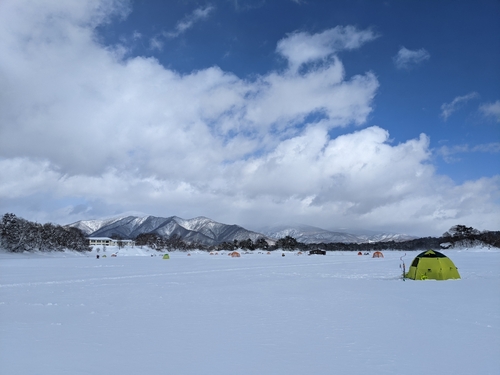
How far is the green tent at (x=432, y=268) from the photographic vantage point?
20359mm

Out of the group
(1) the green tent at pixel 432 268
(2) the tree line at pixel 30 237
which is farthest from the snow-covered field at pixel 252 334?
(2) the tree line at pixel 30 237

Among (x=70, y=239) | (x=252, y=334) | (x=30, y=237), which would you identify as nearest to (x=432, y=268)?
(x=252, y=334)

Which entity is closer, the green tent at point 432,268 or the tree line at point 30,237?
the green tent at point 432,268

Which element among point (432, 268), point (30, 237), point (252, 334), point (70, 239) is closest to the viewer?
point (252, 334)

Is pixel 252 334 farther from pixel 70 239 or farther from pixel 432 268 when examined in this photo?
pixel 70 239

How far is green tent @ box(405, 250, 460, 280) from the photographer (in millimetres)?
20359

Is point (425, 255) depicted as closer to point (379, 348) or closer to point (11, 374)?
point (379, 348)

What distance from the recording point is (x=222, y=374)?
19.4ft

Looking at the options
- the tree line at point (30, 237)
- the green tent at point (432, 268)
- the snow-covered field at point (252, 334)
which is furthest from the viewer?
the tree line at point (30, 237)

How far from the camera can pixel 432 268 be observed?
20.5m

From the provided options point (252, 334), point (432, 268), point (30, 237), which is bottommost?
point (252, 334)

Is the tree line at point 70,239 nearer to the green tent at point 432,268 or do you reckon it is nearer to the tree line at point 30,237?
the tree line at point 30,237

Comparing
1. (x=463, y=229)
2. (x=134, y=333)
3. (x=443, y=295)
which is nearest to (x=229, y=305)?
(x=134, y=333)

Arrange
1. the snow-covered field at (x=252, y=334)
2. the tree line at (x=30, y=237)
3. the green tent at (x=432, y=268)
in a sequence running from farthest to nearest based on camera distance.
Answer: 1. the tree line at (x=30, y=237)
2. the green tent at (x=432, y=268)
3. the snow-covered field at (x=252, y=334)
